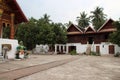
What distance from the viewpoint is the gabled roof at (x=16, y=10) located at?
2185cm

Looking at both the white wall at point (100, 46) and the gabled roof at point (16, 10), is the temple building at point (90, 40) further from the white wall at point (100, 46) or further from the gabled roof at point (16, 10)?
the gabled roof at point (16, 10)

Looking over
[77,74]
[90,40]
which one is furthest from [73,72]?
[90,40]

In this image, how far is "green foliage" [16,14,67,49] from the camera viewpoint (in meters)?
44.2

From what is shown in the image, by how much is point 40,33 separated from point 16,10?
2124 cm

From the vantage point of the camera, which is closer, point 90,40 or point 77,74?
point 77,74

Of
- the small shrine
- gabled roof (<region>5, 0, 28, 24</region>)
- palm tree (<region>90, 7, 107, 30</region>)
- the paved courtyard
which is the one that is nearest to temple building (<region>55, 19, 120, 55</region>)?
palm tree (<region>90, 7, 107, 30</region>)

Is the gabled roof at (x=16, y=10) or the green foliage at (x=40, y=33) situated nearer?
the gabled roof at (x=16, y=10)

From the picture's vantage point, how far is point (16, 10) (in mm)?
22688

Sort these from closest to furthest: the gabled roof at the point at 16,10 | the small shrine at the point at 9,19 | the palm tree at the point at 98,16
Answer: the small shrine at the point at 9,19, the gabled roof at the point at 16,10, the palm tree at the point at 98,16

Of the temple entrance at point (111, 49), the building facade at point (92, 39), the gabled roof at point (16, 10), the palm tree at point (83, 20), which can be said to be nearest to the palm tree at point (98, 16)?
the palm tree at point (83, 20)

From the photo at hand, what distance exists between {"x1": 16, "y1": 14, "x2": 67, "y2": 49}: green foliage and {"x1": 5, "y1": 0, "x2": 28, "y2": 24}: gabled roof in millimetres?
19570

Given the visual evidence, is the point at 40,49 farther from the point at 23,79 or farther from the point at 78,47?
the point at 23,79

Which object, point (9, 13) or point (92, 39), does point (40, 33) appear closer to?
point (92, 39)

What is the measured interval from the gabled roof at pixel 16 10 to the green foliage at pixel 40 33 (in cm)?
1957
